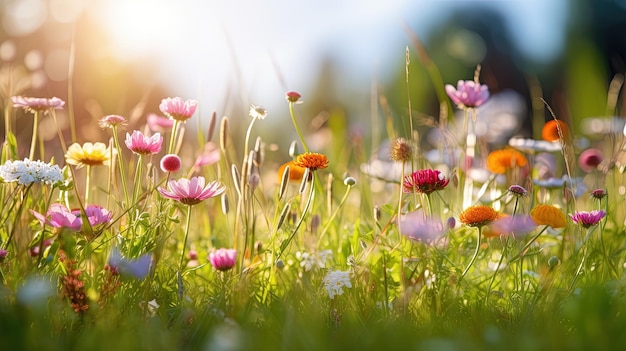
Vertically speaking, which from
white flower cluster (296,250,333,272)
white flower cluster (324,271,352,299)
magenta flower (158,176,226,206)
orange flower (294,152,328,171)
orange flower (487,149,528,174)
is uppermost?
orange flower (294,152,328,171)

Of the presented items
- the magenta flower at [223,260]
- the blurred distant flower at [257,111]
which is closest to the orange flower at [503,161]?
the blurred distant flower at [257,111]

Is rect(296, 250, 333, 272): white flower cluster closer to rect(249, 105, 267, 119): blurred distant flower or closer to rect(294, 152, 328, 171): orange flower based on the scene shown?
rect(294, 152, 328, 171): orange flower

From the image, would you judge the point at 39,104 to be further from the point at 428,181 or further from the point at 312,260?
the point at 428,181

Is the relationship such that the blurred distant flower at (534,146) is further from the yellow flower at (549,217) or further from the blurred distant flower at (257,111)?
the blurred distant flower at (257,111)

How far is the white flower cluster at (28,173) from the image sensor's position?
5.02ft

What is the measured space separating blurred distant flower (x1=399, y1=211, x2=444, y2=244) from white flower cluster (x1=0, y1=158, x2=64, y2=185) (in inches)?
31.6

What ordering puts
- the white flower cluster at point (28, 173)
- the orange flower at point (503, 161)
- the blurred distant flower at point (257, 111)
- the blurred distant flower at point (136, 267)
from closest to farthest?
the blurred distant flower at point (136, 267), the white flower cluster at point (28, 173), the blurred distant flower at point (257, 111), the orange flower at point (503, 161)

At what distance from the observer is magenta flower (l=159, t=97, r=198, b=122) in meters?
1.84

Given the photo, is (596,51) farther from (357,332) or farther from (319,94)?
(357,332)

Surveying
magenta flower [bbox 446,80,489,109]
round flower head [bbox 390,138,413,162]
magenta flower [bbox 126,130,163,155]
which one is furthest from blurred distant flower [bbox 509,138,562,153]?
magenta flower [bbox 126,130,163,155]

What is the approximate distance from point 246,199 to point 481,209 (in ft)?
2.06

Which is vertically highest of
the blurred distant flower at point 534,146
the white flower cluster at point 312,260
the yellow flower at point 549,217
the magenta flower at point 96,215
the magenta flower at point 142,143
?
the magenta flower at point 142,143

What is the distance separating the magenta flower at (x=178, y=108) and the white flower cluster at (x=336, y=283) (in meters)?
0.59

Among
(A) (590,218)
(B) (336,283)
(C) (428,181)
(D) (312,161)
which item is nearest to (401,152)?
(C) (428,181)
